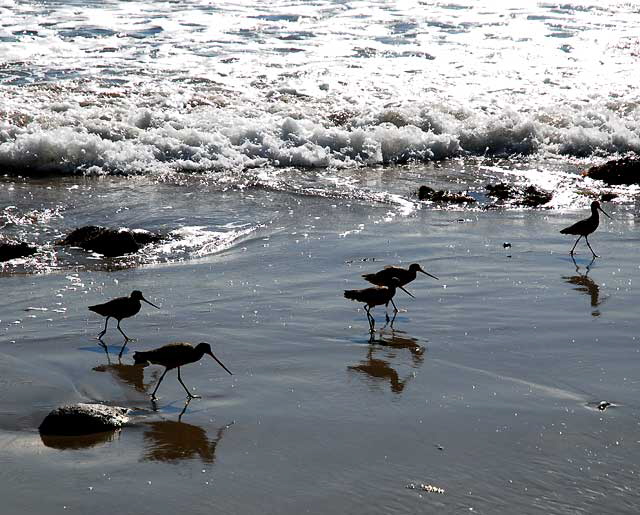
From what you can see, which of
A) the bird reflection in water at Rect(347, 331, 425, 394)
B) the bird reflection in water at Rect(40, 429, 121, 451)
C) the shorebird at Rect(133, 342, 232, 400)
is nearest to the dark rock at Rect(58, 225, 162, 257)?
the bird reflection in water at Rect(347, 331, 425, 394)

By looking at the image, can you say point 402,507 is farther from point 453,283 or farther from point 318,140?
point 318,140

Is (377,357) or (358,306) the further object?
(358,306)

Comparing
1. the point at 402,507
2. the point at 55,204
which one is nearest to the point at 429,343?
the point at 402,507

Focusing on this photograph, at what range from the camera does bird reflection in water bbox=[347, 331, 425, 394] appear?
20.4ft

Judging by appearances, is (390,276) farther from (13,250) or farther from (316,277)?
(13,250)

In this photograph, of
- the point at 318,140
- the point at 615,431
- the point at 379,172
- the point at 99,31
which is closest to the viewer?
the point at 615,431

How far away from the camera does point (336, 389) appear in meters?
6.01

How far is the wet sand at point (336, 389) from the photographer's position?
462 cm

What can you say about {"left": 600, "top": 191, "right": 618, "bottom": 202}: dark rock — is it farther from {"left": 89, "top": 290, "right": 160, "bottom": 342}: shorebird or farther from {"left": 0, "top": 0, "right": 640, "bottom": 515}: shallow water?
{"left": 89, "top": 290, "right": 160, "bottom": 342}: shorebird

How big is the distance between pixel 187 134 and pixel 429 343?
423 inches

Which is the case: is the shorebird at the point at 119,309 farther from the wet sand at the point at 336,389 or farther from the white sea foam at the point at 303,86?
the white sea foam at the point at 303,86

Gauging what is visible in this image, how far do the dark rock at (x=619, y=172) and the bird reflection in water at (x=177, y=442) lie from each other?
35.3 ft

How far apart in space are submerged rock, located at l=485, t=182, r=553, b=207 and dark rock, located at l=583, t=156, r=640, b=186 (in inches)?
55.5

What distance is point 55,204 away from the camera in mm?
13180
